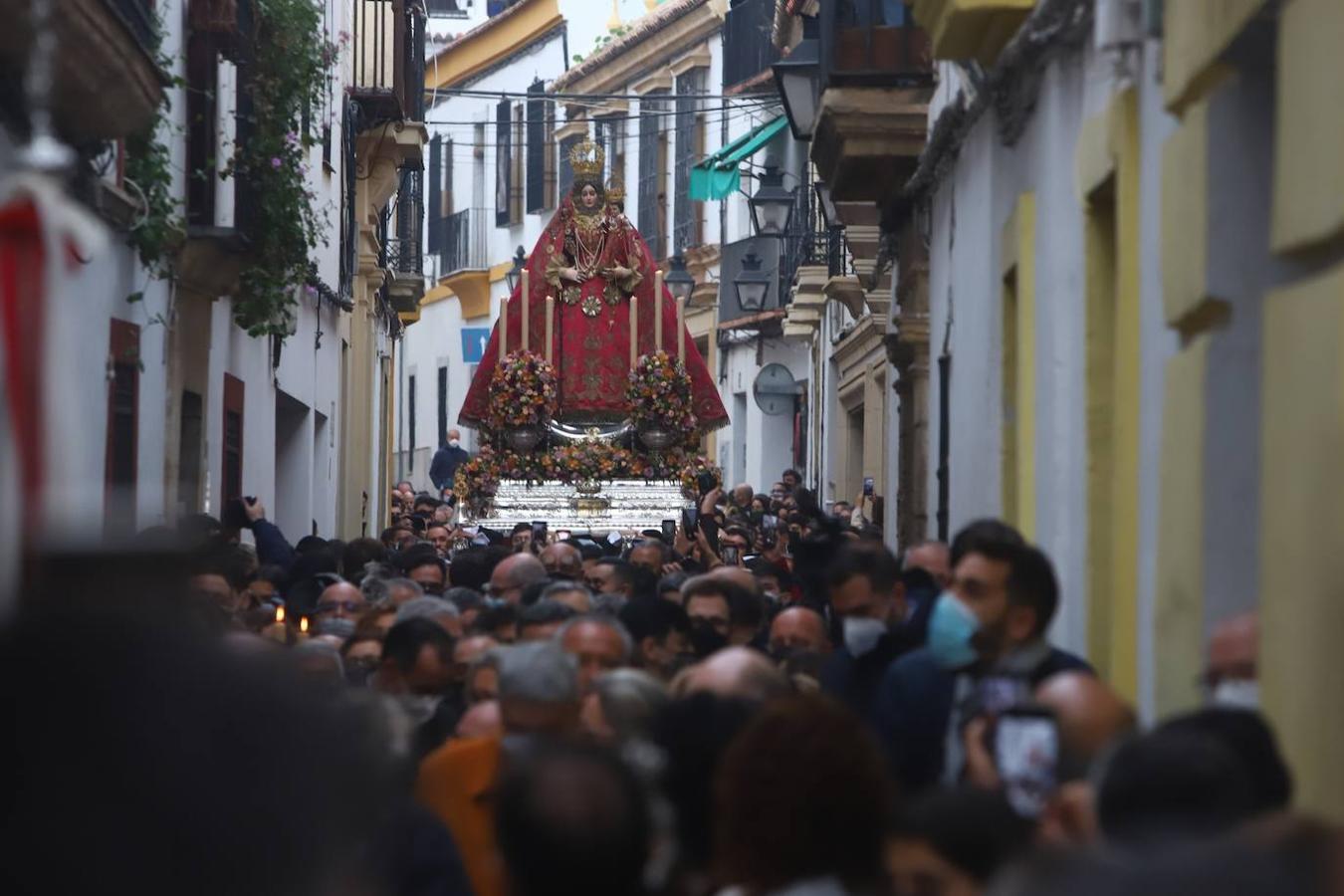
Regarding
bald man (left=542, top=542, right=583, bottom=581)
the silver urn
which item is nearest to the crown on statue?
the silver urn

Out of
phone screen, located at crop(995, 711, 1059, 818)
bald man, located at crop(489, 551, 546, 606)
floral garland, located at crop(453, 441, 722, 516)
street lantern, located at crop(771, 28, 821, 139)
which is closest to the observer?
phone screen, located at crop(995, 711, 1059, 818)

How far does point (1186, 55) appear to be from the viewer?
593 cm

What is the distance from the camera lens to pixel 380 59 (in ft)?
79.0

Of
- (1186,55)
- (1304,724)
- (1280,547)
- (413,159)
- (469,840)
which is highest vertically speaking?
(413,159)

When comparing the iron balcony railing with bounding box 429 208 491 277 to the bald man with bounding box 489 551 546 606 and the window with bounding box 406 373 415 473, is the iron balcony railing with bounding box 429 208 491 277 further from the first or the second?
the bald man with bounding box 489 551 546 606

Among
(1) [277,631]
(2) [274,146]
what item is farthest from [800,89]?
(1) [277,631]

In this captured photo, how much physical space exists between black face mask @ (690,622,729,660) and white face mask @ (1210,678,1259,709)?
2744mm

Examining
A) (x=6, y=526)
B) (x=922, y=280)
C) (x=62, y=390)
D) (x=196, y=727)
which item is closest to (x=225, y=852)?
(x=196, y=727)

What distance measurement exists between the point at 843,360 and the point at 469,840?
20822 mm

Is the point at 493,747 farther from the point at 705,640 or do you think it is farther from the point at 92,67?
the point at 92,67

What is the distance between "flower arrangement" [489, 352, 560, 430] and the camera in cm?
2000

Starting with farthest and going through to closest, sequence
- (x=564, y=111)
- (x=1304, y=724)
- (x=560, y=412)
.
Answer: (x=564, y=111) < (x=560, y=412) < (x=1304, y=724)

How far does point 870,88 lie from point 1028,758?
9092 millimetres

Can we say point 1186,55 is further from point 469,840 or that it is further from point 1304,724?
point 469,840
